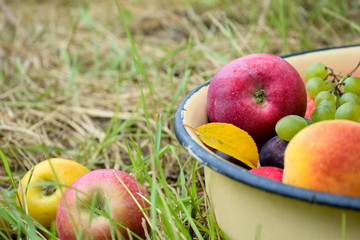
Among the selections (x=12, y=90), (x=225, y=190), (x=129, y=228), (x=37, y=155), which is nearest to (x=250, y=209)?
(x=225, y=190)

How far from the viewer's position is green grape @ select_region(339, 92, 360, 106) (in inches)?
33.1

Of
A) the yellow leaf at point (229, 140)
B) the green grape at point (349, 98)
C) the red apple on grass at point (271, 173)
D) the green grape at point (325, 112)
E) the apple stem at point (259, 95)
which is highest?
the green grape at point (349, 98)

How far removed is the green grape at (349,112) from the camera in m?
0.77

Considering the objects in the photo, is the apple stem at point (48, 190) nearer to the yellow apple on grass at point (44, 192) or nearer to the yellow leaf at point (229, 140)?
the yellow apple on grass at point (44, 192)

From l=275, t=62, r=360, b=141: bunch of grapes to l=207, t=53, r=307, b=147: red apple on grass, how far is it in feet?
0.19

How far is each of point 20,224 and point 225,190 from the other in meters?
0.44

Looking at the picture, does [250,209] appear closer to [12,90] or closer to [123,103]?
[123,103]

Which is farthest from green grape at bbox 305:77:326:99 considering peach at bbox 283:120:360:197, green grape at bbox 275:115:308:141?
peach at bbox 283:120:360:197

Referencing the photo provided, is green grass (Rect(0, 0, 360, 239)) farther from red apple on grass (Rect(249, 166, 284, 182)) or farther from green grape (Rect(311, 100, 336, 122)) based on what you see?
green grape (Rect(311, 100, 336, 122))

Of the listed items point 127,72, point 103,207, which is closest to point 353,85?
point 103,207

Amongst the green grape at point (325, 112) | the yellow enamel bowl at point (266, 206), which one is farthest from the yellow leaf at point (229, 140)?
the green grape at point (325, 112)

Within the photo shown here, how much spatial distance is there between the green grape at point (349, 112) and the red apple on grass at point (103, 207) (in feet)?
1.39

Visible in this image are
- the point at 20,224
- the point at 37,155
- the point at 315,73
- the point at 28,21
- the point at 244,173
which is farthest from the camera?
the point at 28,21

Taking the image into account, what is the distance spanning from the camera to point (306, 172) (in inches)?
24.1
